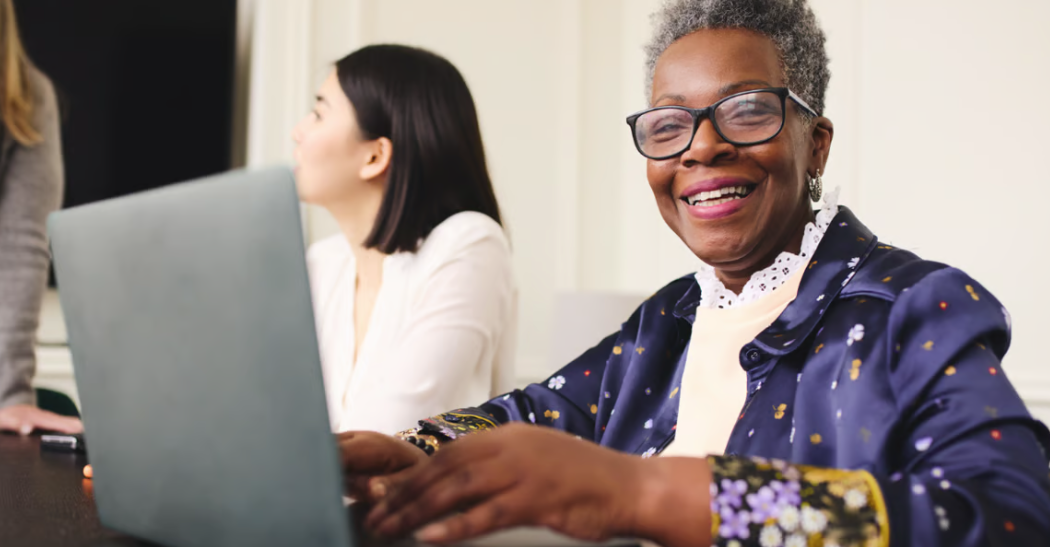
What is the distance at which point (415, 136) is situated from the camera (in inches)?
68.0

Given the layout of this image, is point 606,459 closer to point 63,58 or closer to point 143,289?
point 143,289

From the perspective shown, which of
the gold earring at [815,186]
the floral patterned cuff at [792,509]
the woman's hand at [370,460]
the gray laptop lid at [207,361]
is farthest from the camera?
the gold earring at [815,186]

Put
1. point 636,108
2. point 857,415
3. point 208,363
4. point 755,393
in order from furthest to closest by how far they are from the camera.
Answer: point 636,108 → point 755,393 → point 857,415 → point 208,363

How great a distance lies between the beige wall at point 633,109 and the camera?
211 centimetres

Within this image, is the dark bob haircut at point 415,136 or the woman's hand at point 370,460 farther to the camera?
the dark bob haircut at point 415,136

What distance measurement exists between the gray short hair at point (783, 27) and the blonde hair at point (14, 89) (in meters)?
1.39

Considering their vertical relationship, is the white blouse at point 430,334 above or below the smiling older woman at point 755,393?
below

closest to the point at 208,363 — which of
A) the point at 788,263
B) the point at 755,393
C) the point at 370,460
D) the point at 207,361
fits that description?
the point at 207,361

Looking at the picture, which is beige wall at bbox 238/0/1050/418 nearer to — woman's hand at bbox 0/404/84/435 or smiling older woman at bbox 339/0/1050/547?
smiling older woman at bbox 339/0/1050/547

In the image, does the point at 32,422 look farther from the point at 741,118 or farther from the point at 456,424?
the point at 741,118

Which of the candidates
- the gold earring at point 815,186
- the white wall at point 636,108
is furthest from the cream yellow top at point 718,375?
the white wall at point 636,108

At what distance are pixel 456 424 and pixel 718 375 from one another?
0.30m

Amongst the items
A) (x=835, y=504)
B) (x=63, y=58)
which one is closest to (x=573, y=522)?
(x=835, y=504)

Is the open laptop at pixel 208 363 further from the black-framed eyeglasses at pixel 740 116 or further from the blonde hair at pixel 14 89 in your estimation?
the blonde hair at pixel 14 89
